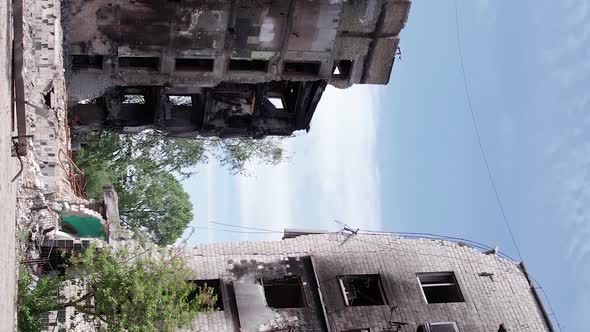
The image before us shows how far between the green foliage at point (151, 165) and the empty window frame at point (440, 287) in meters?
14.5

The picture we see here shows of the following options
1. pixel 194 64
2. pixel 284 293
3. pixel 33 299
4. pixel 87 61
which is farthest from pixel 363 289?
pixel 87 61

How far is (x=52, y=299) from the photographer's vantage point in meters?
17.9

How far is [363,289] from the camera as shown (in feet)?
77.6

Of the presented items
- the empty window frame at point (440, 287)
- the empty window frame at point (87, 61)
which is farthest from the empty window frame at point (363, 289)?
the empty window frame at point (87, 61)

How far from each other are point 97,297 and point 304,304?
21.7 ft

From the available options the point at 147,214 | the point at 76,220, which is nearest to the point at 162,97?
the point at 76,220

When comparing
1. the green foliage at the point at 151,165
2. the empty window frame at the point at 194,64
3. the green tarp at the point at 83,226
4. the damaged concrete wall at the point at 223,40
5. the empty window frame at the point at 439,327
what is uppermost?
the green foliage at the point at 151,165

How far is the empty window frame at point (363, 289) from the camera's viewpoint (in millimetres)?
23031

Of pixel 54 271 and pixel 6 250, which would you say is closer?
pixel 6 250

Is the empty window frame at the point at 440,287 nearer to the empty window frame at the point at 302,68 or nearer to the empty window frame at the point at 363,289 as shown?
the empty window frame at the point at 363,289

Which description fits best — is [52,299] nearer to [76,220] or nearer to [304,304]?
[76,220]

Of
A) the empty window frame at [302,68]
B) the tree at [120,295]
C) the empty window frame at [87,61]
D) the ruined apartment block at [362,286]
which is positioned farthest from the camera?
the empty window frame at [302,68]

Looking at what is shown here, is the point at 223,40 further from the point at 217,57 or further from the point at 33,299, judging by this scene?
the point at 33,299

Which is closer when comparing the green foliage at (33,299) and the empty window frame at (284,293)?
the green foliage at (33,299)
